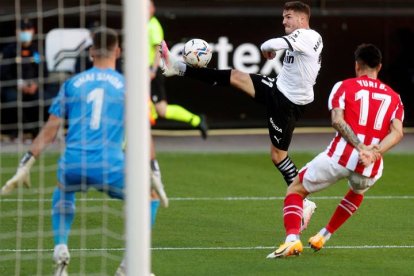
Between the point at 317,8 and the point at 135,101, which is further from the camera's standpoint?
the point at 317,8

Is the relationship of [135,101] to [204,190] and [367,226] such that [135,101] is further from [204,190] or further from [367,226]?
[204,190]

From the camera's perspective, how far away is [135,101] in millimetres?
7473

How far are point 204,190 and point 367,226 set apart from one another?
3.28 metres

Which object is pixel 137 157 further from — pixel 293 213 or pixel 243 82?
pixel 243 82

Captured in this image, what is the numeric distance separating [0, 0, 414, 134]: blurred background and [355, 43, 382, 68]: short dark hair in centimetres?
990

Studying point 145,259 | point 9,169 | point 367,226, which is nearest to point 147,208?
point 145,259

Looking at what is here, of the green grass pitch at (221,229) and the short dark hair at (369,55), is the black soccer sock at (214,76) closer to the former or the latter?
the green grass pitch at (221,229)

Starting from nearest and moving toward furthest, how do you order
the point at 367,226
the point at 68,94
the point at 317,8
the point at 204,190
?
the point at 68,94 < the point at 367,226 < the point at 204,190 < the point at 317,8

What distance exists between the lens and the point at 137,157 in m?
7.48

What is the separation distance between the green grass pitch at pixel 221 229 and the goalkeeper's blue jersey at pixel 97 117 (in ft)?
3.62

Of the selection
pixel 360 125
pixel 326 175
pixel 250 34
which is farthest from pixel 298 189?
pixel 250 34

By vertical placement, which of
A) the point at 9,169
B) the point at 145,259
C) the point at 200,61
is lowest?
the point at 9,169

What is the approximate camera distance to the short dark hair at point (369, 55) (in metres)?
9.79

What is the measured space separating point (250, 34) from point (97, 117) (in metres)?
11.6
